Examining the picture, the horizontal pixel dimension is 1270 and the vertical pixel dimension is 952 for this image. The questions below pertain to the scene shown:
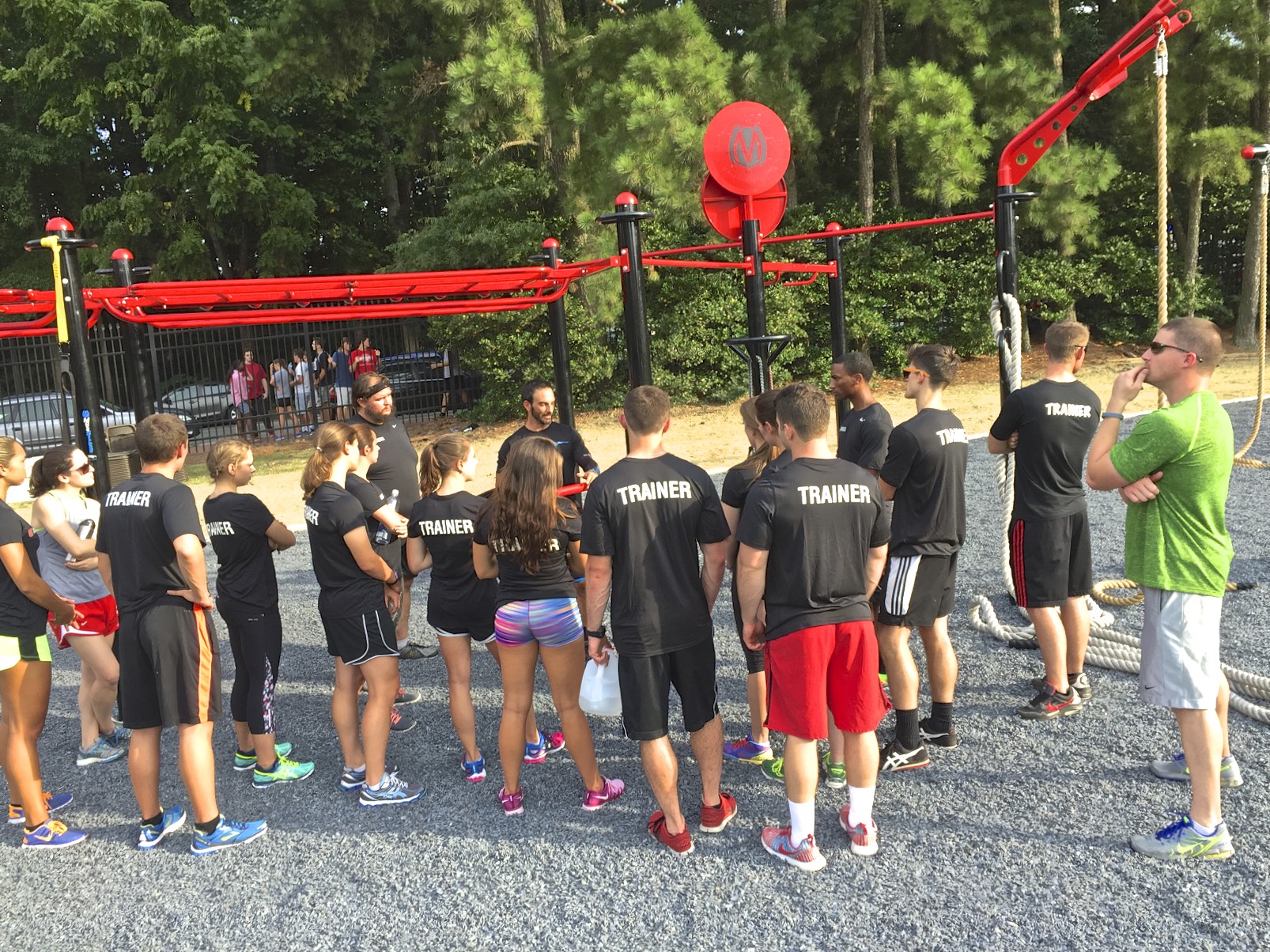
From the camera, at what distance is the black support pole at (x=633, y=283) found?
4664 millimetres

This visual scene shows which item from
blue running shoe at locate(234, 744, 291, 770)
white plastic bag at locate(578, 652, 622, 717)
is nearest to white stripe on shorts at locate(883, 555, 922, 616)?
white plastic bag at locate(578, 652, 622, 717)

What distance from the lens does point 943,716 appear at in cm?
391

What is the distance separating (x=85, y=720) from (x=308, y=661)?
1.35 metres

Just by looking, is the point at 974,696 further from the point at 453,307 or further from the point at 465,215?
the point at 465,215

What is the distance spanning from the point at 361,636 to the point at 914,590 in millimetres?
2157

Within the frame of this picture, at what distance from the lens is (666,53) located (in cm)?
1323

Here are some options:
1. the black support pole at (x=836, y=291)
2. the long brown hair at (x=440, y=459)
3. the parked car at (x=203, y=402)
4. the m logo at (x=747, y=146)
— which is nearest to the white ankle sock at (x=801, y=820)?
the long brown hair at (x=440, y=459)

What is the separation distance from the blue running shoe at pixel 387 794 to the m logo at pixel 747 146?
10.1ft

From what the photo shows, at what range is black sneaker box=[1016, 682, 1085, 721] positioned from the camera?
411 cm

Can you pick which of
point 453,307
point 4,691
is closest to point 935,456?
point 453,307

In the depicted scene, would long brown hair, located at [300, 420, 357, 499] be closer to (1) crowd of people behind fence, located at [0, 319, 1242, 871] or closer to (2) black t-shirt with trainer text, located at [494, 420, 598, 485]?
(1) crowd of people behind fence, located at [0, 319, 1242, 871]

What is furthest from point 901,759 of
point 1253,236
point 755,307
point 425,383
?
point 1253,236

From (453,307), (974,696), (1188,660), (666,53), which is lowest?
(974,696)

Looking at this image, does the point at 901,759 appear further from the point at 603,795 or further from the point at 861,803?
the point at 603,795
